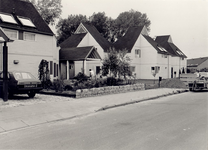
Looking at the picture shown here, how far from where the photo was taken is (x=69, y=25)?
57094mm

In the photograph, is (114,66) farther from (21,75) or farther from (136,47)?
(136,47)

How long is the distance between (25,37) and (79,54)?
705 cm

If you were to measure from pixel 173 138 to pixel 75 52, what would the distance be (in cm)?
2265

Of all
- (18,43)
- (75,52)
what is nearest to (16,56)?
(18,43)

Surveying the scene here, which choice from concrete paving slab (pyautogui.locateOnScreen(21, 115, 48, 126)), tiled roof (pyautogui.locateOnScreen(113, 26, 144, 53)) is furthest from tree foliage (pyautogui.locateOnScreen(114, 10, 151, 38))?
concrete paving slab (pyautogui.locateOnScreen(21, 115, 48, 126))

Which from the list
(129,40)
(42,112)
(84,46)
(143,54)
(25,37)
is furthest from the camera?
(129,40)

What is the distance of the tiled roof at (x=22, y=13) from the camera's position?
21125 mm

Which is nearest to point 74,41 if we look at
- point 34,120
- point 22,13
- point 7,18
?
Result: point 22,13

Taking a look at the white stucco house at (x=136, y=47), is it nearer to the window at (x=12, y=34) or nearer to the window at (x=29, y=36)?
the window at (x=29, y=36)

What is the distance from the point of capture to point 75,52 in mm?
27938

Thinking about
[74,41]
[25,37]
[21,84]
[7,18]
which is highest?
[74,41]

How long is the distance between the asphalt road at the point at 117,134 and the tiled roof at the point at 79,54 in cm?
1756

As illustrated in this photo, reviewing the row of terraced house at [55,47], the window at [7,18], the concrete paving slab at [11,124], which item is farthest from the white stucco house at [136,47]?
the concrete paving slab at [11,124]

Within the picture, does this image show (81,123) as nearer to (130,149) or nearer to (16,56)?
(130,149)
